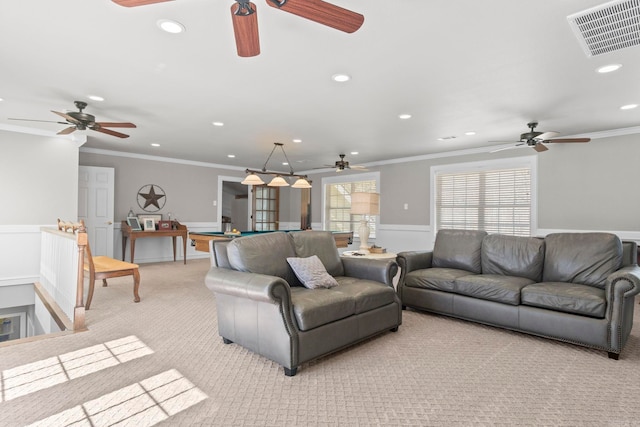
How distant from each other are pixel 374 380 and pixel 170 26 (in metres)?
2.71

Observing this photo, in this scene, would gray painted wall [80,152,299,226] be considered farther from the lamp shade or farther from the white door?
the lamp shade

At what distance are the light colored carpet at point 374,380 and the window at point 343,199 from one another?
5045 mm

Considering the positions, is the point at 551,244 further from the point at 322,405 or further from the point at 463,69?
the point at 322,405

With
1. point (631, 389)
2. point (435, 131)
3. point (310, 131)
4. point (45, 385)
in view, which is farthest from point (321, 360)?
point (435, 131)

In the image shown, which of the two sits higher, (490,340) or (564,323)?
(564,323)

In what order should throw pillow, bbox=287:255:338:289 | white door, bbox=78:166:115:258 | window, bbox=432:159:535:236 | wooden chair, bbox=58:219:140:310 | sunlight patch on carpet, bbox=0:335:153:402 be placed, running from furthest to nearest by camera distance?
white door, bbox=78:166:115:258 → window, bbox=432:159:535:236 → wooden chair, bbox=58:219:140:310 → throw pillow, bbox=287:255:338:289 → sunlight patch on carpet, bbox=0:335:153:402

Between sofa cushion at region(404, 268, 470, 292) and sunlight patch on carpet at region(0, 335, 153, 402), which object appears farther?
sofa cushion at region(404, 268, 470, 292)

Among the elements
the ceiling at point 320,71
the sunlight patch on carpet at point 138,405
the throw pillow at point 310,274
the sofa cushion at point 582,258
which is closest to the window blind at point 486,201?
the ceiling at point 320,71

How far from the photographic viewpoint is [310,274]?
10.1 feet

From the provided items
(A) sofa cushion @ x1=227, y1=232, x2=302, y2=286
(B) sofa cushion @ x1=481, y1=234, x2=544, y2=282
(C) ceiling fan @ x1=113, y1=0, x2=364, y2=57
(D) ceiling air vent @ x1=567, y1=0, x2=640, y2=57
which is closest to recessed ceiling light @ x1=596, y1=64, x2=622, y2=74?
(D) ceiling air vent @ x1=567, y1=0, x2=640, y2=57

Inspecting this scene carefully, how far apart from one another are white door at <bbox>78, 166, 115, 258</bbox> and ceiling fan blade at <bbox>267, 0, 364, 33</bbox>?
6.42 metres

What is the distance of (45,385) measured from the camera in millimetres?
2193

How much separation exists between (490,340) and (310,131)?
11.6ft

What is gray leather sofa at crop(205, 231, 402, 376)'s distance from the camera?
2.39 meters
